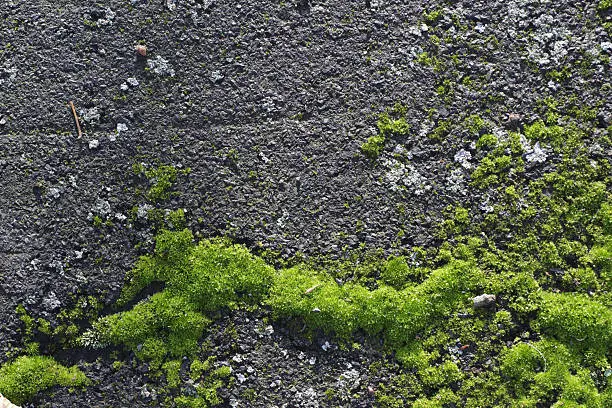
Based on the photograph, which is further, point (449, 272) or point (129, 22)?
point (129, 22)

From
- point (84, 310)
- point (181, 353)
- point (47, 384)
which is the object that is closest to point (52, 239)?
point (84, 310)

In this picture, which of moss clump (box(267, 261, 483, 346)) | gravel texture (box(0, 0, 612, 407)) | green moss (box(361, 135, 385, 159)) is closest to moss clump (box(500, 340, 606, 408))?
moss clump (box(267, 261, 483, 346))

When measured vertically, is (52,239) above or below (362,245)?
below

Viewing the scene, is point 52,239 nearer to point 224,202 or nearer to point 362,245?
point 224,202

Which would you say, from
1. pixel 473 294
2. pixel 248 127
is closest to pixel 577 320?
pixel 473 294

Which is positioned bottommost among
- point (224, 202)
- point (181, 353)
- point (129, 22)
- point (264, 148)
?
point (181, 353)

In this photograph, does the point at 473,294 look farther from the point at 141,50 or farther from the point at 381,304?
the point at 141,50

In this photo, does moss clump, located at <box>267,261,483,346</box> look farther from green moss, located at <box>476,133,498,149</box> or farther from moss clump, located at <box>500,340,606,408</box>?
green moss, located at <box>476,133,498,149</box>

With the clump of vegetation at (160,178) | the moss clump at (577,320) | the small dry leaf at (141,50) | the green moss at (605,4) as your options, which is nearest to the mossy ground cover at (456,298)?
the moss clump at (577,320)

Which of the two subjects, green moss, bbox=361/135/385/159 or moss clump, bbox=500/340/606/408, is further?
green moss, bbox=361/135/385/159
